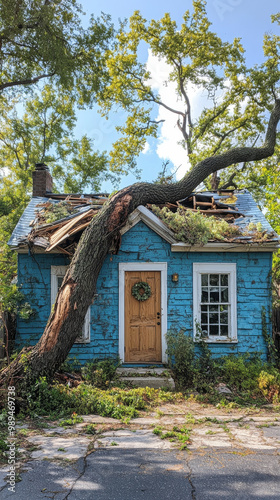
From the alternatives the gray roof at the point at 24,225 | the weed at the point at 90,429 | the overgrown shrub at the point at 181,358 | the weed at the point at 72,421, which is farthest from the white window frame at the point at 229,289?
the gray roof at the point at 24,225

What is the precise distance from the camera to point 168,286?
912 cm

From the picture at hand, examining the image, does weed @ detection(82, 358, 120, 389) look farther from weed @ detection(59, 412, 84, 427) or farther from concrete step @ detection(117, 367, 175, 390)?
weed @ detection(59, 412, 84, 427)

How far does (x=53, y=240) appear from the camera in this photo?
8.28 meters

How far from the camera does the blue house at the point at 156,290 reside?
896cm

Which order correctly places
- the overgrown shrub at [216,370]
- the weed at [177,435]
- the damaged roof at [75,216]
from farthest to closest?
the damaged roof at [75,216]
the overgrown shrub at [216,370]
the weed at [177,435]

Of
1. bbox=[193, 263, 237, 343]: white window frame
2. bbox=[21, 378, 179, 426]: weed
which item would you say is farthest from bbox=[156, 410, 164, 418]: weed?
bbox=[193, 263, 237, 343]: white window frame

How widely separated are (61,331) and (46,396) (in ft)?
3.75

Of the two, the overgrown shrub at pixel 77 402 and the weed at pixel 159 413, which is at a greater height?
the overgrown shrub at pixel 77 402

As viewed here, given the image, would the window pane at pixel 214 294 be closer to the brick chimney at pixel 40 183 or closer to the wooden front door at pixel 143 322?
the wooden front door at pixel 143 322

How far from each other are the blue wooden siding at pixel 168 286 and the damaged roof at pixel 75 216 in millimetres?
561

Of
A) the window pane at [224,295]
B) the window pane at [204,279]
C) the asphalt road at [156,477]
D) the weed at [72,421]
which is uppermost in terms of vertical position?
the window pane at [204,279]

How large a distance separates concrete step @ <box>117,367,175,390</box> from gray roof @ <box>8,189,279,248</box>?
3.70 m

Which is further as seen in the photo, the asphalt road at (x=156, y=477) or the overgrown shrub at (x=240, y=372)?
the overgrown shrub at (x=240, y=372)

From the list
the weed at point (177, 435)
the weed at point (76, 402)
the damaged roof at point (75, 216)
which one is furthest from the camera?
the damaged roof at point (75, 216)
